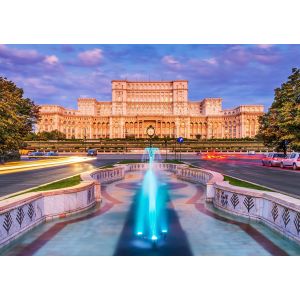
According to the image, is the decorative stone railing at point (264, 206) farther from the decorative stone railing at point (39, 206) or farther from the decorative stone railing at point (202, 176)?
the decorative stone railing at point (39, 206)

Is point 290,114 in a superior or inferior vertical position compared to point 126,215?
superior

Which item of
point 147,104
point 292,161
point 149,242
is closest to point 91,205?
point 149,242

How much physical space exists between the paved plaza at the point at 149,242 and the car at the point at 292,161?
739 inches

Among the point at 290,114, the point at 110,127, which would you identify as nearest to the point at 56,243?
the point at 290,114

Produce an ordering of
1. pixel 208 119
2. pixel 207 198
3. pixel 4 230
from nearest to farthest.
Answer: pixel 4 230 < pixel 207 198 < pixel 208 119

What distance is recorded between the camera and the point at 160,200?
13.9m

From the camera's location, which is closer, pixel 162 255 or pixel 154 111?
pixel 162 255

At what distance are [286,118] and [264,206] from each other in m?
21.9

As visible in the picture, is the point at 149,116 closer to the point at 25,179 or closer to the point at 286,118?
the point at 286,118

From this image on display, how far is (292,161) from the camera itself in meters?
27.9

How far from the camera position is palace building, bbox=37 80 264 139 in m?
148

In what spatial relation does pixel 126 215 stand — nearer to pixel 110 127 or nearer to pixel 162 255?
pixel 162 255

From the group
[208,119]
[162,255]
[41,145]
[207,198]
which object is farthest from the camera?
[208,119]

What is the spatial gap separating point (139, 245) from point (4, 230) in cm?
350
